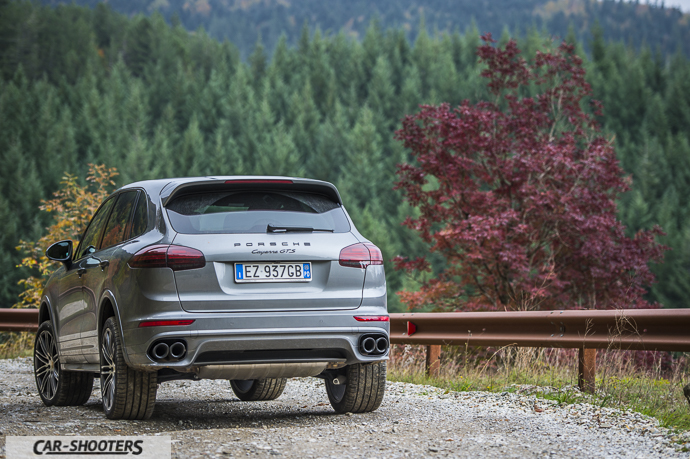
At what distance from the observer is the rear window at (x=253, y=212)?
17.6ft

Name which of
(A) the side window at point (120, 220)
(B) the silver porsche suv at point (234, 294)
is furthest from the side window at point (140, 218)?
(A) the side window at point (120, 220)

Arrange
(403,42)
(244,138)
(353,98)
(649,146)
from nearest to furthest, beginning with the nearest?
(649,146) < (244,138) < (353,98) < (403,42)

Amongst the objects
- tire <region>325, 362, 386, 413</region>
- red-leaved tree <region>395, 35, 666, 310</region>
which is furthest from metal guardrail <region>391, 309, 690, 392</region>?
red-leaved tree <region>395, 35, 666, 310</region>

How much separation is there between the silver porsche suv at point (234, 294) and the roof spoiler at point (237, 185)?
0.4 inches

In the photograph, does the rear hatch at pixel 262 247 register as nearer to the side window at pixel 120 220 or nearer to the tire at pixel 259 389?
the side window at pixel 120 220

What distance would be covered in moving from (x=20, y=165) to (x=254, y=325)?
7294 centimetres

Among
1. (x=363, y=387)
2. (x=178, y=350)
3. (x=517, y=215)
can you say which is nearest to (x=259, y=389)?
(x=363, y=387)

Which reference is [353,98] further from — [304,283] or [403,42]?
[304,283]

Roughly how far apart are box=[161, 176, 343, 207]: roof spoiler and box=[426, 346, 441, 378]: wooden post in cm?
340

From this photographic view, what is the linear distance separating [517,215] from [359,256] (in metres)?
8.83

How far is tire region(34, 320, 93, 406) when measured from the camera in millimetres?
6711

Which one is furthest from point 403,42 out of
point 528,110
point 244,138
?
point 528,110

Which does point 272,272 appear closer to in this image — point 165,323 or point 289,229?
point 289,229

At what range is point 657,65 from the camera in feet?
293
